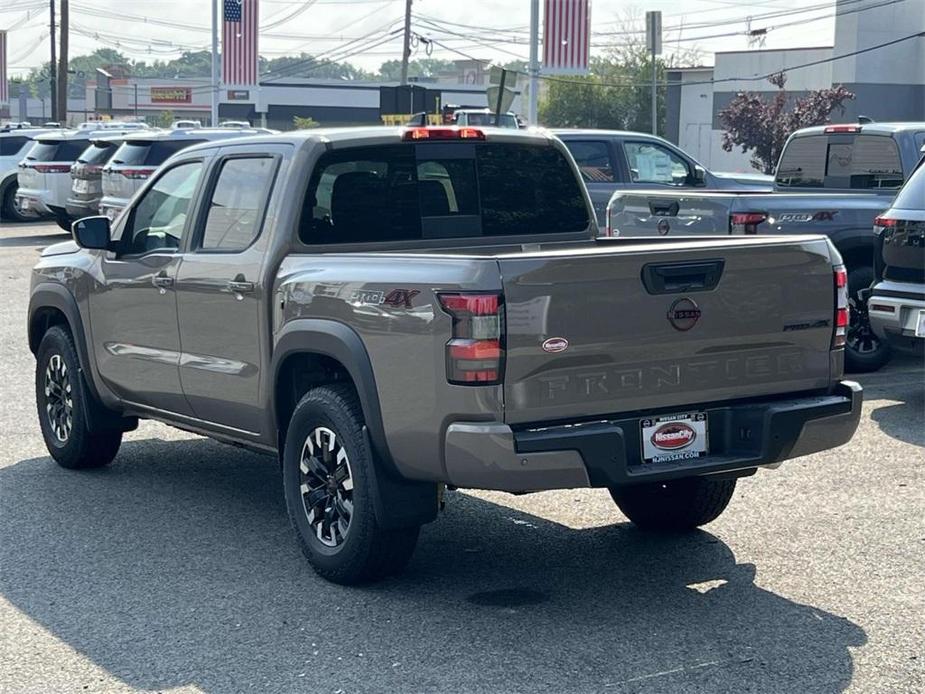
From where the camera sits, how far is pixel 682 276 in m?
5.82

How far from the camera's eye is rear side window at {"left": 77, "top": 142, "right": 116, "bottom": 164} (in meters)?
25.0

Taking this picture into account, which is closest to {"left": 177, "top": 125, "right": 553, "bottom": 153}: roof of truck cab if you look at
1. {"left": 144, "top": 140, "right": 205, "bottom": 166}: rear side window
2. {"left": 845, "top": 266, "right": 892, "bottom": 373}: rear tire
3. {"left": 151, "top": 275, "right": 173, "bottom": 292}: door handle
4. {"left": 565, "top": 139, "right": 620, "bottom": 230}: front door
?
{"left": 151, "top": 275, "right": 173, "bottom": 292}: door handle

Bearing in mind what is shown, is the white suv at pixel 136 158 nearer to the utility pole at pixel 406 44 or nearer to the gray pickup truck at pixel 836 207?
the gray pickup truck at pixel 836 207

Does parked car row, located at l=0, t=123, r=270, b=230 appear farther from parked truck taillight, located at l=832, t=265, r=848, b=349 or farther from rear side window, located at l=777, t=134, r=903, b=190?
parked truck taillight, located at l=832, t=265, r=848, b=349

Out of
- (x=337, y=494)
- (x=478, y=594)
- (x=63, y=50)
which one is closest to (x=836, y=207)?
(x=478, y=594)

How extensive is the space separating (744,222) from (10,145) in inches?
953

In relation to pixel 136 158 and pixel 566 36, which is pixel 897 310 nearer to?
pixel 136 158

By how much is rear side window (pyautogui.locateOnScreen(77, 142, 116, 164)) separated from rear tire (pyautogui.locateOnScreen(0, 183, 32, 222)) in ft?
25.8

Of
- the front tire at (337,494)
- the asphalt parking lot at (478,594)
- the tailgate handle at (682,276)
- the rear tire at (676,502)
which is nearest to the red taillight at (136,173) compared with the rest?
the asphalt parking lot at (478,594)

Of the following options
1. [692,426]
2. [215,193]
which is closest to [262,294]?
[215,193]

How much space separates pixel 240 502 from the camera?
7.95 meters

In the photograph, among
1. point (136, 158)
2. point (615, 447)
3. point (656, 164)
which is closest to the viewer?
point (615, 447)

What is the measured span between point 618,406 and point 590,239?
80.6 inches

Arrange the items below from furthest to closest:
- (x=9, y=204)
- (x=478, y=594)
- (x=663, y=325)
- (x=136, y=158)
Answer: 1. (x=9, y=204)
2. (x=136, y=158)
3. (x=478, y=594)
4. (x=663, y=325)
